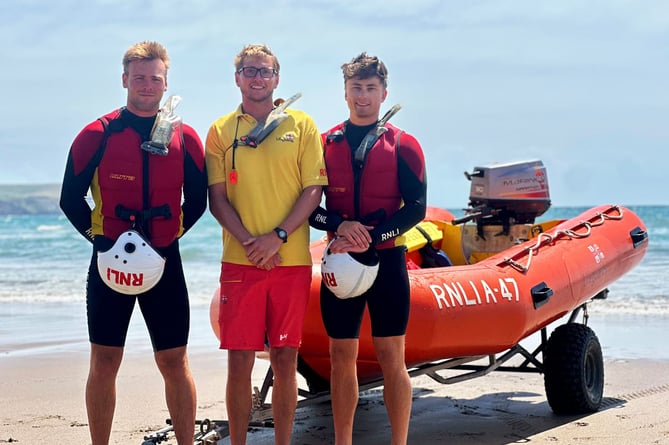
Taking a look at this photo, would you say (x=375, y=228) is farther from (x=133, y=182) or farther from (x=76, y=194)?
(x=76, y=194)

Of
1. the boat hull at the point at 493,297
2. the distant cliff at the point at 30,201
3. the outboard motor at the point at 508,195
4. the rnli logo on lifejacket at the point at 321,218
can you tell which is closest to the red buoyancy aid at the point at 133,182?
the rnli logo on lifejacket at the point at 321,218

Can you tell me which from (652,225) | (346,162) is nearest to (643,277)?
(346,162)

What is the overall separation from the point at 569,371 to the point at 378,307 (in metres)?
1.96

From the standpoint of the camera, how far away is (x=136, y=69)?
4035 mm

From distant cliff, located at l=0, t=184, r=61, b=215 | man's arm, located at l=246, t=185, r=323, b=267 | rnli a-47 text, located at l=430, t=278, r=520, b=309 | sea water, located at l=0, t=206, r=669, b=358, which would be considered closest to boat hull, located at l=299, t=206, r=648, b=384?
rnli a-47 text, located at l=430, t=278, r=520, b=309

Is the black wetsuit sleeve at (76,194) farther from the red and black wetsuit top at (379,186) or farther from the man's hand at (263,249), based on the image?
the red and black wetsuit top at (379,186)

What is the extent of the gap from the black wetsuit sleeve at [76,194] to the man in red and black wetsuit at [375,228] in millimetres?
913

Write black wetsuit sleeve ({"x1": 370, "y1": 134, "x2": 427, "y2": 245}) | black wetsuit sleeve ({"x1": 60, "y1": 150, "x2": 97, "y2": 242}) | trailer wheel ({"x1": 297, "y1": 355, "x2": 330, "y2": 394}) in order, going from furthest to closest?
trailer wheel ({"x1": 297, "y1": 355, "x2": 330, "y2": 394}) → black wetsuit sleeve ({"x1": 370, "y1": 134, "x2": 427, "y2": 245}) → black wetsuit sleeve ({"x1": 60, "y1": 150, "x2": 97, "y2": 242})

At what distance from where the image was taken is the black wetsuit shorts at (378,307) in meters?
4.20

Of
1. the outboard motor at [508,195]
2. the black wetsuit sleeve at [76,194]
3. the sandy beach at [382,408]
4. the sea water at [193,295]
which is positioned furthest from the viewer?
the sea water at [193,295]

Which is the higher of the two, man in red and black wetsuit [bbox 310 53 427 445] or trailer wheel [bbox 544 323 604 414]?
man in red and black wetsuit [bbox 310 53 427 445]

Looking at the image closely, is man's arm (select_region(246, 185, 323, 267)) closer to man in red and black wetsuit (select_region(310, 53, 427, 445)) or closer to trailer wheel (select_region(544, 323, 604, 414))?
man in red and black wetsuit (select_region(310, 53, 427, 445))

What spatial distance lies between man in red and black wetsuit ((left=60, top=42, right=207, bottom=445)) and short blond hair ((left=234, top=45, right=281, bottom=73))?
0.98ft

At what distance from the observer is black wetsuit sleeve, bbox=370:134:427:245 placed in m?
4.17
